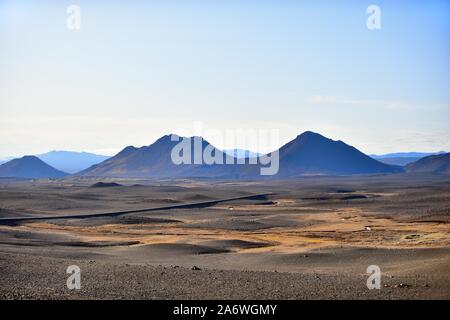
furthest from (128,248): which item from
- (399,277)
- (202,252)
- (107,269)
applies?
(399,277)

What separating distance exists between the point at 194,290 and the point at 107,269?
4.62 m

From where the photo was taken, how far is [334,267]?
2261 cm

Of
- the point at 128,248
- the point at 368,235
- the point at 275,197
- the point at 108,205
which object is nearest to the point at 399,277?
the point at 128,248

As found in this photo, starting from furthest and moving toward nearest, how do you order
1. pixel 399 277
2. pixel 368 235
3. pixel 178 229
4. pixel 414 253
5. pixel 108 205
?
pixel 108 205
pixel 178 229
pixel 368 235
pixel 414 253
pixel 399 277

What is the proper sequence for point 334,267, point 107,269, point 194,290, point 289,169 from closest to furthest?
point 194,290 < point 107,269 < point 334,267 < point 289,169

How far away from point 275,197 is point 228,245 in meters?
51.2

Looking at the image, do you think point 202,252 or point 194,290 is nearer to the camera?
point 194,290

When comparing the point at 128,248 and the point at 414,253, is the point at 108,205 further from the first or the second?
the point at 414,253

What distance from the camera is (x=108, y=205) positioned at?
67000mm

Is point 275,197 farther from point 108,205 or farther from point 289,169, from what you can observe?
point 289,169

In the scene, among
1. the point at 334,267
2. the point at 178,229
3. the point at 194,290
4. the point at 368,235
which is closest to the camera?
the point at 194,290
